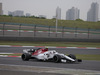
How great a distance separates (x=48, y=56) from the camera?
13672 mm

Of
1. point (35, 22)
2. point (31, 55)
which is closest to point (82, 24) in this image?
point (35, 22)

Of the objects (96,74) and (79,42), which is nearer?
(96,74)

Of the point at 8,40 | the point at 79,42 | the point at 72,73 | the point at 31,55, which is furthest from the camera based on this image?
the point at 79,42

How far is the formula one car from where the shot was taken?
1312cm

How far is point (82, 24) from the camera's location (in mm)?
68562

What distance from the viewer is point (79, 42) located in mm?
31406

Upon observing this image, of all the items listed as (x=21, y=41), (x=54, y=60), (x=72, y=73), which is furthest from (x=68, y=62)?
(x=21, y=41)

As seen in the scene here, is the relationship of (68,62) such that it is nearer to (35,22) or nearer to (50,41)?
(50,41)

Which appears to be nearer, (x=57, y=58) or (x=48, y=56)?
(x=57, y=58)

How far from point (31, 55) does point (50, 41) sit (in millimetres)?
16026

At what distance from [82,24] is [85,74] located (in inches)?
2367

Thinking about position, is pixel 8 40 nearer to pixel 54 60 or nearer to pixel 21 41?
pixel 21 41

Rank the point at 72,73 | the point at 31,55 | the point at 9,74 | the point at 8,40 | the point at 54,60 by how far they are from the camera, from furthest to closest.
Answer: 1. the point at 8,40
2. the point at 31,55
3. the point at 54,60
4. the point at 72,73
5. the point at 9,74

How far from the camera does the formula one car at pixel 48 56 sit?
13.1 m
